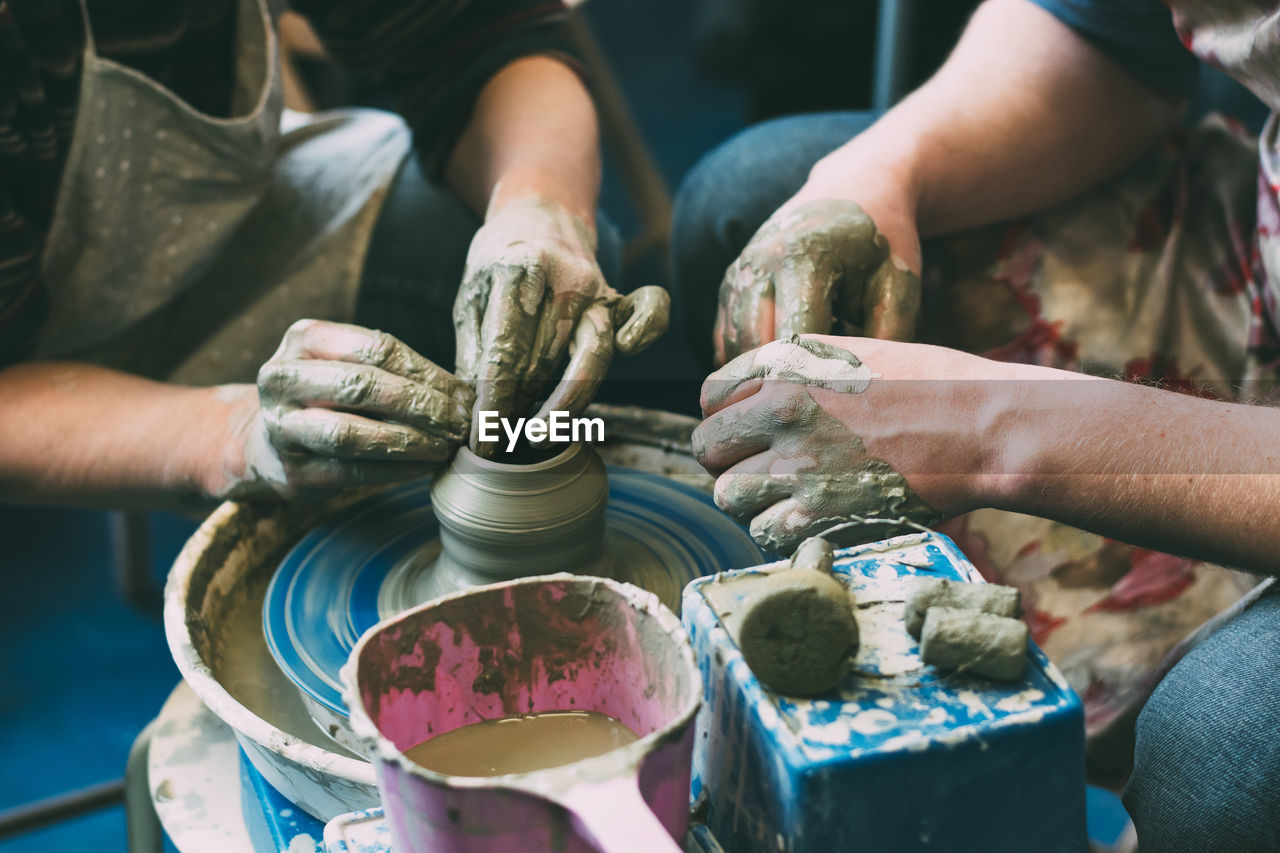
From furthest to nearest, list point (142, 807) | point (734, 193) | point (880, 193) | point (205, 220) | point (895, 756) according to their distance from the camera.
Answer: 1. point (734, 193)
2. point (205, 220)
3. point (880, 193)
4. point (142, 807)
5. point (895, 756)

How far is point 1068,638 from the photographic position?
4.60 feet

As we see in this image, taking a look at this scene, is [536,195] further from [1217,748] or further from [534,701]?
[1217,748]

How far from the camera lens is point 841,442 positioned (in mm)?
995

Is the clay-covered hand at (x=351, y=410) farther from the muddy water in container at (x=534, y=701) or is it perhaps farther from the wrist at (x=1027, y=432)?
the wrist at (x=1027, y=432)

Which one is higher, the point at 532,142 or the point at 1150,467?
the point at 532,142

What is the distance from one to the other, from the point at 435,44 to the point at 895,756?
147cm

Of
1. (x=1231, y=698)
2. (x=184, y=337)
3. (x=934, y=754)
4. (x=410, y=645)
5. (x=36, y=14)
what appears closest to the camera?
(x=934, y=754)

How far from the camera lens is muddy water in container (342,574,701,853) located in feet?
2.01

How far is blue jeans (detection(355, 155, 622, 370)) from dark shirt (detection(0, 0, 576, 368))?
10 centimetres

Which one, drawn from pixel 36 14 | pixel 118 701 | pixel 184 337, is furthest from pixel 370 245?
pixel 118 701

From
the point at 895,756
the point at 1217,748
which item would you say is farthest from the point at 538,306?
the point at 1217,748

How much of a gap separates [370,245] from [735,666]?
4.17 ft

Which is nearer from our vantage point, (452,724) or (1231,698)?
(452,724)

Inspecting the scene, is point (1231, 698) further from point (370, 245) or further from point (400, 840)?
point (370, 245)
